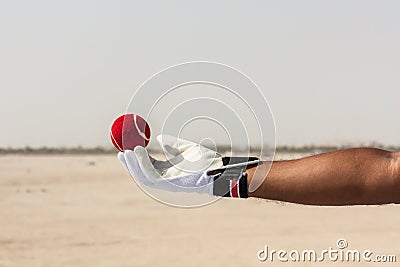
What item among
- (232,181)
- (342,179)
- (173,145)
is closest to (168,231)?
(173,145)

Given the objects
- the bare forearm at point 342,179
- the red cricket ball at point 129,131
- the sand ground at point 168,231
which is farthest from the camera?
the sand ground at point 168,231

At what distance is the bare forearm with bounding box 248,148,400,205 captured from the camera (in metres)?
2.43

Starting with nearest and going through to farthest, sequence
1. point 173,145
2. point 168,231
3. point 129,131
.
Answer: point 129,131 < point 173,145 < point 168,231

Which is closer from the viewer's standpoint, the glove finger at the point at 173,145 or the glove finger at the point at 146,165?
the glove finger at the point at 146,165

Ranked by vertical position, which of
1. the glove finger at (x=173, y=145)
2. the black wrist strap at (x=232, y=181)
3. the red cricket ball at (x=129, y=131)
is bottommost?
the black wrist strap at (x=232, y=181)

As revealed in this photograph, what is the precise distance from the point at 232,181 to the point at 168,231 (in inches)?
653

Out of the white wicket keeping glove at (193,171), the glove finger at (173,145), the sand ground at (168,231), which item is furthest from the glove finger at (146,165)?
the sand ground at (168,231)

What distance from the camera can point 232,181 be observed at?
272cm

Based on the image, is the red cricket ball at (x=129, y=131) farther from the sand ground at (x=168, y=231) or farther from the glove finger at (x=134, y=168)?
the sand ground at (x=168, y=231)

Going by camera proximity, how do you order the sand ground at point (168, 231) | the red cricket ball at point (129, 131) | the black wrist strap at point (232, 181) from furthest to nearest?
the sand ground at point (168, 231) < the red cricket ball at point (129, 131) < the black wrist strap at point (232, 181)

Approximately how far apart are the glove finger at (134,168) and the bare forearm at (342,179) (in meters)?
0.52

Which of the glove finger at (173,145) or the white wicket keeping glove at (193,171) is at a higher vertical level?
the glove finger at (173,145)

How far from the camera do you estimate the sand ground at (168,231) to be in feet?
50.3

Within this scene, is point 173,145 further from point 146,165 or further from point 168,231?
point 168,231
